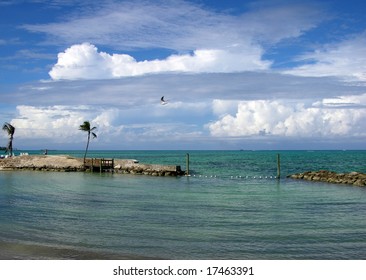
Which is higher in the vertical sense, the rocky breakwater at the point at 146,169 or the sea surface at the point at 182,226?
the rocky breakwater at the point at 146,169

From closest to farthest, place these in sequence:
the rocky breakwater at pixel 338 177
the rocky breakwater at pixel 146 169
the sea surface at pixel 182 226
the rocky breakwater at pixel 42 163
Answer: the sea surface at pixel 182 226
the rocky breakwater at pixel 338 177
the rocky breakwater at pixel 146 169
the rocky breakwater at pixel 42 163

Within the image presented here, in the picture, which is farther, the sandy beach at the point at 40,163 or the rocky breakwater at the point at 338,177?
the sandy beach at the point at 40,163

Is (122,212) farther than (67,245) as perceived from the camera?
Yes

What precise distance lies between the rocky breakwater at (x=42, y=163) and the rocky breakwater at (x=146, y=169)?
6689 mm

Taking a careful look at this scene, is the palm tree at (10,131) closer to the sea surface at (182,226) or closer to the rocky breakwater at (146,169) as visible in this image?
the rocky breakwater at (146,169)

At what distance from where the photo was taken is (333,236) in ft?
55.8

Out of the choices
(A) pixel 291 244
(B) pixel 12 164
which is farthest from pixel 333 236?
(B) pixel 12 164

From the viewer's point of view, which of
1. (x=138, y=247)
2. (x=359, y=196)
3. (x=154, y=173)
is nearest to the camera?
(x=138, y=247)

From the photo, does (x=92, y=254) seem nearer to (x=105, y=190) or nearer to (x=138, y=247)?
(x=138, y=247)

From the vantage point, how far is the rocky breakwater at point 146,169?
54.1 metres

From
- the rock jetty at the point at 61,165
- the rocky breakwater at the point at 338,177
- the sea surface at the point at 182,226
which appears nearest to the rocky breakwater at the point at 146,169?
the rock jetty at the point at 61,165

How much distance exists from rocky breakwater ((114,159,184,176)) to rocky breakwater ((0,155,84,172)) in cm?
669

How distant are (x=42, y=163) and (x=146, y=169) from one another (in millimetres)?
19744

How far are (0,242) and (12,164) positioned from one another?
55.9 m
